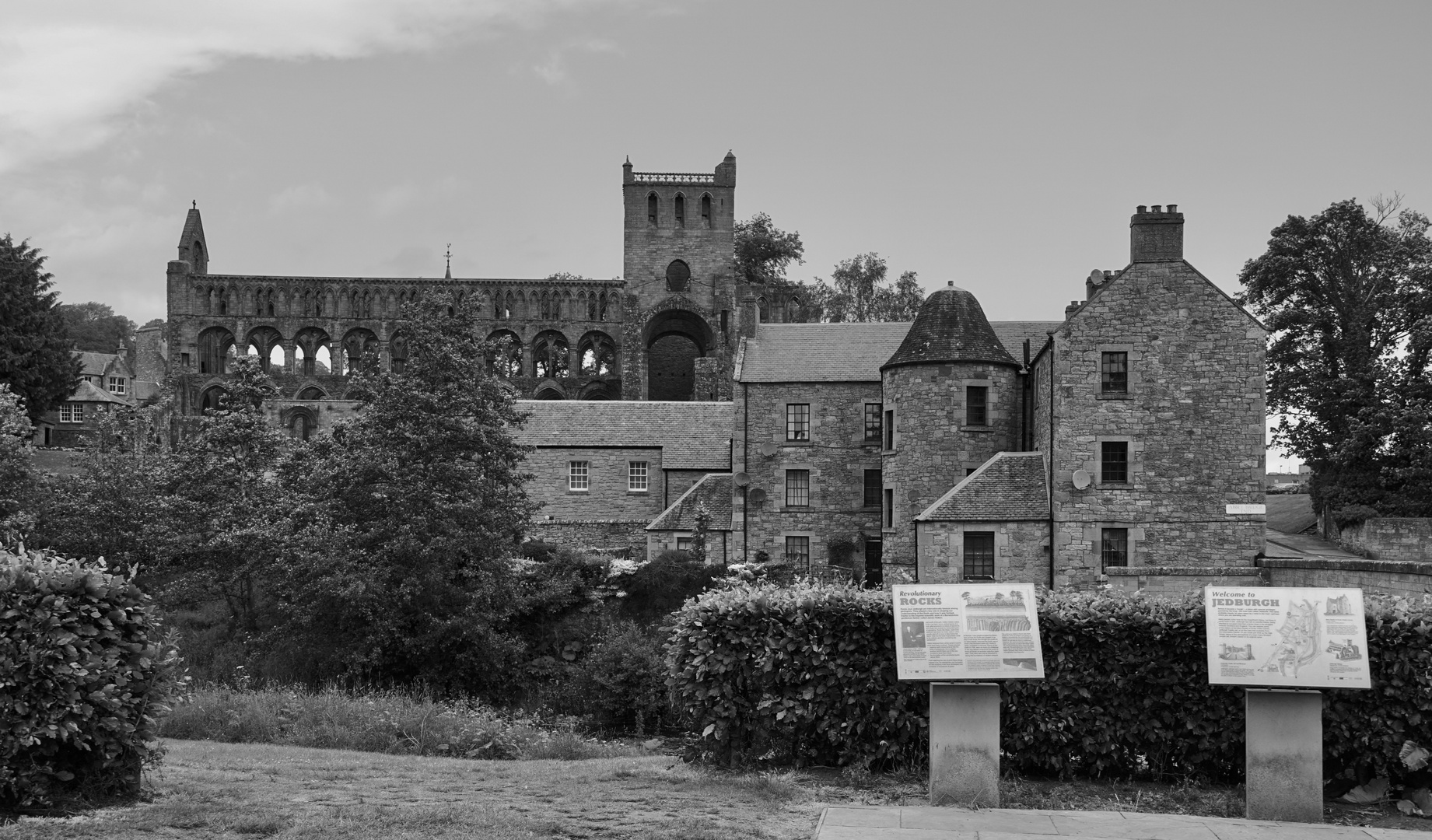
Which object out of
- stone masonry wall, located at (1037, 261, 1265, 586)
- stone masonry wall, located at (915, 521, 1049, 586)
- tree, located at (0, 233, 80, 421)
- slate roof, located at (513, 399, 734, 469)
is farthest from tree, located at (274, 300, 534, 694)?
tree, located at (0, 233, 80, 421)

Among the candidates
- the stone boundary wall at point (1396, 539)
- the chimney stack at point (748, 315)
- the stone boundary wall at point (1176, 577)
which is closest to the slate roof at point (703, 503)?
the chimney stack at point (748, 315)

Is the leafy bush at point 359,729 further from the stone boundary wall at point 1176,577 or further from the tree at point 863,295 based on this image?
the tree at point 863,295

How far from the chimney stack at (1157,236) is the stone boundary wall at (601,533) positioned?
785 inches

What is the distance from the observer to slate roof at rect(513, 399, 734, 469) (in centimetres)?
4506

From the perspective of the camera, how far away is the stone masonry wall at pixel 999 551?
101 ft

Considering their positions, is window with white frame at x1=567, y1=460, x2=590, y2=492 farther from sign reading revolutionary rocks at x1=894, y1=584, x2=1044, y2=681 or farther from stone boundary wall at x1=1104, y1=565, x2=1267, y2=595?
sign reading revolutionary rocks at x1=894, y1=584, x2=1044, y2=681

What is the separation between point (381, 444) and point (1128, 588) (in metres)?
18.2

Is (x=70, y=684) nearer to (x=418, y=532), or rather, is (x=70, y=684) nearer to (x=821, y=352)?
(x=418, y=532)

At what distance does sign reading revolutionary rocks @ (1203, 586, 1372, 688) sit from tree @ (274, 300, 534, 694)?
21738 millimetres

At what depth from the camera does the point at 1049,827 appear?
422 inches

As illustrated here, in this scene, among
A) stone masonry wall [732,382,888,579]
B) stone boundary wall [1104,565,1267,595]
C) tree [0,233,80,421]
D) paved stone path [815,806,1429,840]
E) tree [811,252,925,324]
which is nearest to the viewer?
paved stone path [815,806,1429,840]

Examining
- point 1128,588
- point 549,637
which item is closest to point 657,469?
point 549,637

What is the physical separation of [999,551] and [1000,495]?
1367 mm

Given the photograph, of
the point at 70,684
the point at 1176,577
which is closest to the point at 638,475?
the point at 1176,577
